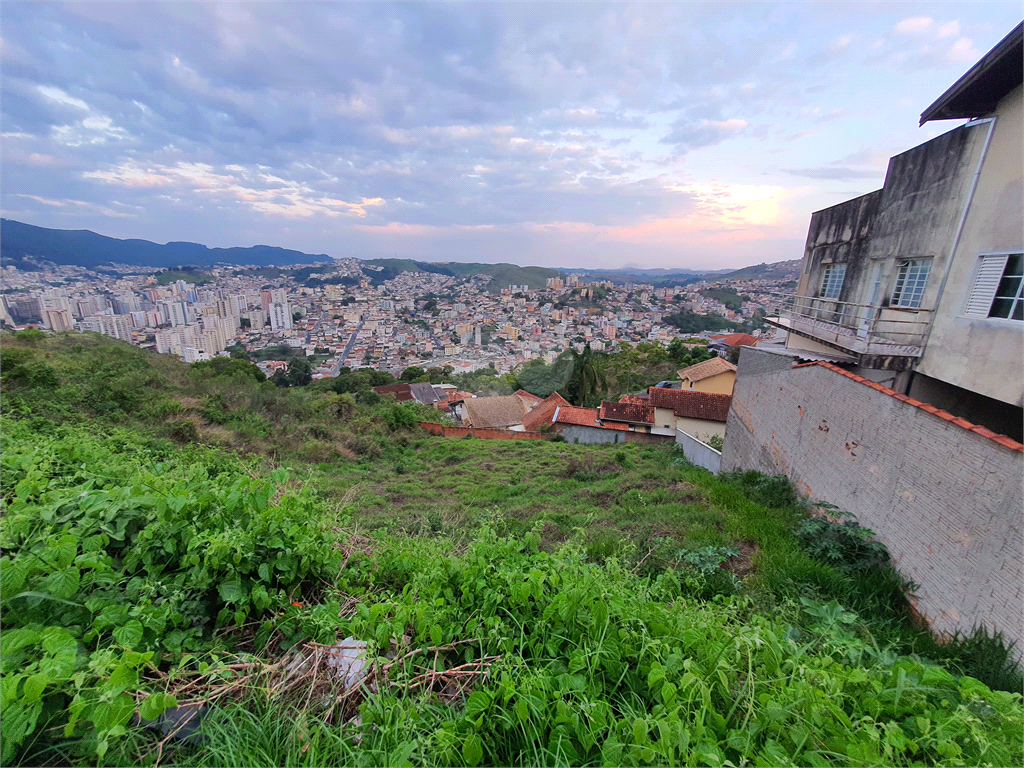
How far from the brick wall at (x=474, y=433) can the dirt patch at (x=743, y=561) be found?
14.5 meters

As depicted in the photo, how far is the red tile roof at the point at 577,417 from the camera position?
19.0 m

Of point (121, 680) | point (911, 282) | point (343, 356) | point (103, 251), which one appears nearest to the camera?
point (121, 680)

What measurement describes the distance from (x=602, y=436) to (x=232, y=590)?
685 inches

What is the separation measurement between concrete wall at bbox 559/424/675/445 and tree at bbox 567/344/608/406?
7.13 m

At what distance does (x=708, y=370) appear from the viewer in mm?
21531

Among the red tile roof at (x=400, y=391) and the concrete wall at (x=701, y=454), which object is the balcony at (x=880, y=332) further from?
the red tile roof at (x=400, y=391)

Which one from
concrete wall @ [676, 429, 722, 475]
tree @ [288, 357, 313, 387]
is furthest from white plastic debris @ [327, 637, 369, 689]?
tree @ [288, 357, 313, 387]

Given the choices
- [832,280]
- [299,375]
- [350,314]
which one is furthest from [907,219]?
[350,314]

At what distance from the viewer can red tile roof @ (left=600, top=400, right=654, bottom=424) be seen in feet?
57.7

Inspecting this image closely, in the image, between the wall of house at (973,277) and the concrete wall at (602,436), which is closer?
the wall of house at (973,277)

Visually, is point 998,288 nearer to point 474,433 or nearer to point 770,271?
point 474,433

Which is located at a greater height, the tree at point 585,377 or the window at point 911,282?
the window at point 911,282

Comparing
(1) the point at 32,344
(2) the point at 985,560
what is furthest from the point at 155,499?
(1) the point at 32,344

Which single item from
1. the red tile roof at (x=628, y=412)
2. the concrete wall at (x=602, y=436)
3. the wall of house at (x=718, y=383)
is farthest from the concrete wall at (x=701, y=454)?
the wall of house at (x=718, y=383)
